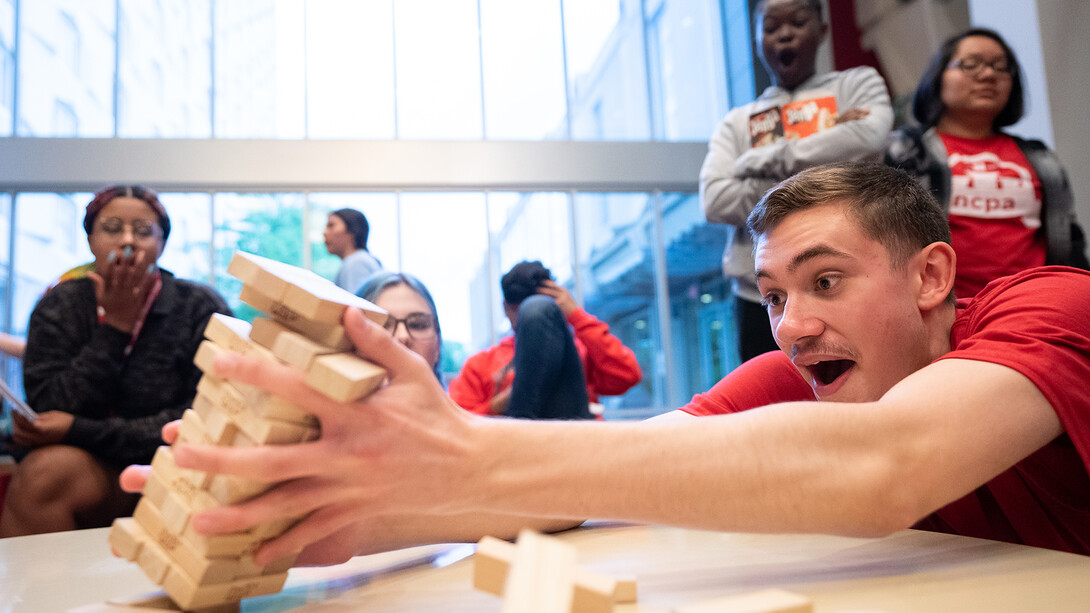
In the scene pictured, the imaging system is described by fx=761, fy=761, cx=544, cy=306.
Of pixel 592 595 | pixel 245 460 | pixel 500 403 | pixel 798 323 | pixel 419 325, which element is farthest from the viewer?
pixel 500 403

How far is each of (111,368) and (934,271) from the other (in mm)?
2467

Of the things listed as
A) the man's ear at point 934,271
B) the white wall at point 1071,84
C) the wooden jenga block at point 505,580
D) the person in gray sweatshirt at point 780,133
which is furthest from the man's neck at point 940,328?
the white wall at point 1071,84

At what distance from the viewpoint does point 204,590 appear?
0.72 metres

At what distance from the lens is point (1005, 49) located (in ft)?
8.41

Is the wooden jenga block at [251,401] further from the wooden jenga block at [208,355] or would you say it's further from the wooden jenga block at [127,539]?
the wooden jenga block at [127,539]

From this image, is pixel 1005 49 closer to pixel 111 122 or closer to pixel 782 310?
pixel 782 310

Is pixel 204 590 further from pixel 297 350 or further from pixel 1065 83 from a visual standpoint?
pixel 1065 83

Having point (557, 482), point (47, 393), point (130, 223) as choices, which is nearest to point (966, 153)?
point (557, 482)

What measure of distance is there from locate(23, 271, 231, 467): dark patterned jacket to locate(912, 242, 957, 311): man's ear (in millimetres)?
2266

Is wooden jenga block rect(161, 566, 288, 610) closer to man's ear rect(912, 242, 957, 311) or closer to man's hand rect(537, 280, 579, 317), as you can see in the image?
man's ear rect(912, 242, 957, 311)

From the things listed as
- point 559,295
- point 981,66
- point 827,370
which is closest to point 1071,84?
point 981,66

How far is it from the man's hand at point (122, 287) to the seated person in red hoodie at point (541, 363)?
136 centimetres

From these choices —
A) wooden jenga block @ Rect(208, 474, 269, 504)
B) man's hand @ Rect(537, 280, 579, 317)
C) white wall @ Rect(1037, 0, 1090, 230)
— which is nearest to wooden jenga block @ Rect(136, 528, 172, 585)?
wooden jenga block @ Rect(208, 474, 269, 504)

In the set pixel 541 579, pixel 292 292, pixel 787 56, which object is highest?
pixel 787 56
